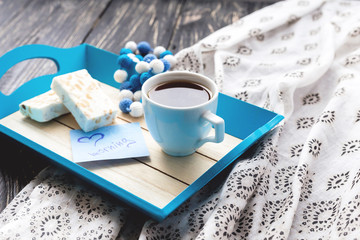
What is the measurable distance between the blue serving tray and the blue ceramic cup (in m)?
0.06

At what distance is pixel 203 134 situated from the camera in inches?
32.7

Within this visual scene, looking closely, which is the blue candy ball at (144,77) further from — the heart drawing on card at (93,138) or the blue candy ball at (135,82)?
the heart drawing on card at (93,138)

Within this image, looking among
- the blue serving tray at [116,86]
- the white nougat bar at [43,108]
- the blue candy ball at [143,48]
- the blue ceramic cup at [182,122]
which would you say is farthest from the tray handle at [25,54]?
the blue ceramic cup at [182,122]

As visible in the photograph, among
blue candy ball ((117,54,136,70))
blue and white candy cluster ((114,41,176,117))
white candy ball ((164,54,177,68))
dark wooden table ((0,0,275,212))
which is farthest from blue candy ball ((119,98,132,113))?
dark wooden table ((0,0,275,212))

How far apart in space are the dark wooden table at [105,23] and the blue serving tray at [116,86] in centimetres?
A: 18

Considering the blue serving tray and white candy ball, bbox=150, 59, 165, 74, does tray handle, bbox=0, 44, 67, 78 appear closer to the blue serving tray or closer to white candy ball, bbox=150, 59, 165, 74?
the blue serving tray

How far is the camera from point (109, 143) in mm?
897

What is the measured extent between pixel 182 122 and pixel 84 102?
0.25 meters

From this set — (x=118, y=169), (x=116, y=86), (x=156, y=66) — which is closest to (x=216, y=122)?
(x=118, y=169)

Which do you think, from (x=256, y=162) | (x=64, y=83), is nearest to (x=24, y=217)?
(x=64, y=83)

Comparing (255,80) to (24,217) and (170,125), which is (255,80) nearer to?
(170,125)

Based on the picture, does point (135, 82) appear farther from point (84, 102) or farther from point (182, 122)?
point (182, 122)

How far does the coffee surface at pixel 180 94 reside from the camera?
82cm

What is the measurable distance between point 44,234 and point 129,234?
0.14m
